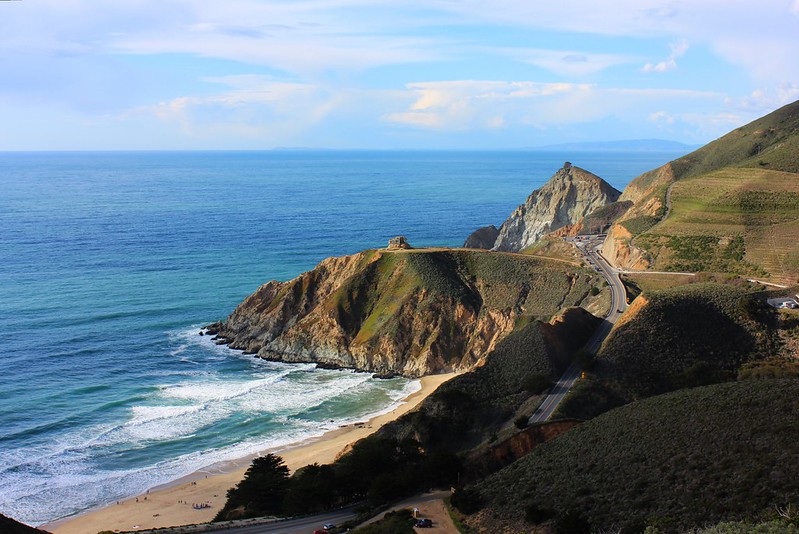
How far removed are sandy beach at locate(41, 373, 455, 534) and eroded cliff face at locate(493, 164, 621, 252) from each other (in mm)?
87199

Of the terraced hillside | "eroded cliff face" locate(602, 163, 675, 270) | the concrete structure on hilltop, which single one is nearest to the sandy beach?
the concrete structure on hilltop

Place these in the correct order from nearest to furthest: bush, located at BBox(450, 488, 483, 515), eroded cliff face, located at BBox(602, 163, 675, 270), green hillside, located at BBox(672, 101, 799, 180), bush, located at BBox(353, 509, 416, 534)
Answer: bush, located at BBox(353, 509, 416, 534) < bush, located at BBox(450, 488, 483, 515) < eroded cliff face, located at BBox(602, 163, 675, 270) < green hillside, located at BBox(672, 101, 799, 180)

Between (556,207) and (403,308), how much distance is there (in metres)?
70.3

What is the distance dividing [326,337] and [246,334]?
1067 cm

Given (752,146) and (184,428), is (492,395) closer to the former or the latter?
(184,428)

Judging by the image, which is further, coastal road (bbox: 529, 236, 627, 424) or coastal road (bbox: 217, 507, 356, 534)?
coastal road (bbox: 529, 236, 627, 424)

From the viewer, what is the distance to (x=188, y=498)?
51094 millimetres

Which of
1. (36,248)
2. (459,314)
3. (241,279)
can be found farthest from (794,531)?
(36,248)

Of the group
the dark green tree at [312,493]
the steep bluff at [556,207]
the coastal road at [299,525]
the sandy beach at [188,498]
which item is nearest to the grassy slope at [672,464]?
the coastal road at [299,525]

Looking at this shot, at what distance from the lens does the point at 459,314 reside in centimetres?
8075

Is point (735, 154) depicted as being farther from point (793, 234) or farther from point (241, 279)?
point (241, 279)

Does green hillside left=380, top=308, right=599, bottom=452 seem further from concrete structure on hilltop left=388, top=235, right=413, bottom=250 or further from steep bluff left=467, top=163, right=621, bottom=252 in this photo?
steep bluff left=467, top=163, right=621, bottom=252

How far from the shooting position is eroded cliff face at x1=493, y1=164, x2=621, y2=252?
464 ft

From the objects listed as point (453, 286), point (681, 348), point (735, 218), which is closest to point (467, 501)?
point (681, 348)
